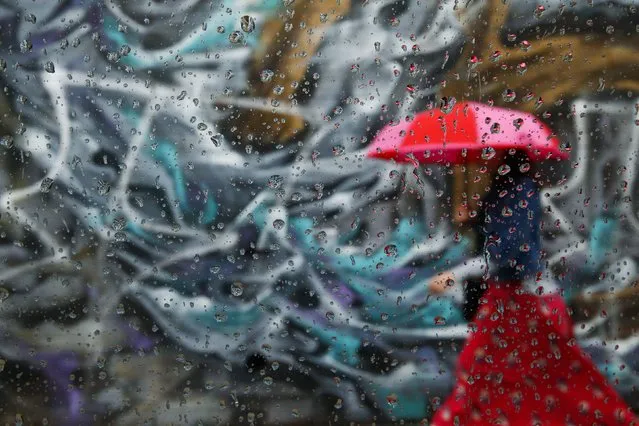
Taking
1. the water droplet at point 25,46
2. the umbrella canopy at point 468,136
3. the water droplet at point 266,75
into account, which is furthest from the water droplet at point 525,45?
the water droplet at point 25,46

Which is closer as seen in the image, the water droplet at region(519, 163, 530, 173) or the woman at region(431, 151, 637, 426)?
the woman at region(431, 151, 637, 426)

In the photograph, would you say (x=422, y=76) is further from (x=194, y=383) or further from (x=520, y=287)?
(x=194, y=383)

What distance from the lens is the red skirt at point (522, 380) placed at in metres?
1.22

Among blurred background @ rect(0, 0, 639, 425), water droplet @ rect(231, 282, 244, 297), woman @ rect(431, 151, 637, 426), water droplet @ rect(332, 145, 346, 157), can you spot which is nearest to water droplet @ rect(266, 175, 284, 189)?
blurred background @ rect(0, 0, 639, 425)

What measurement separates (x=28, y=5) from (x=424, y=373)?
146 centimetres

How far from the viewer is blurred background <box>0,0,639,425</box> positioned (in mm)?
1620

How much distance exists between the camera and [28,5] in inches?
64.5

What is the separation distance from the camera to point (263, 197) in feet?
5.64

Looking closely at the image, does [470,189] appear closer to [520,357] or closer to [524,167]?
[524,167]

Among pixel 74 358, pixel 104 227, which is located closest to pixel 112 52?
pixel 104 227

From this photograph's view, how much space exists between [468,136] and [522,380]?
0.52 metres

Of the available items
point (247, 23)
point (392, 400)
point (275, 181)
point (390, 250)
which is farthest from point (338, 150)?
point (392, 400)

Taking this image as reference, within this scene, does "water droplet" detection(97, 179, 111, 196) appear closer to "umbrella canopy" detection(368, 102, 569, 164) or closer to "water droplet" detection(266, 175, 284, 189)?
"water droplet" detection(266, 175, 284, 189)

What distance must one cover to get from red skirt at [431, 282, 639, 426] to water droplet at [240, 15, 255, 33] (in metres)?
0.94
